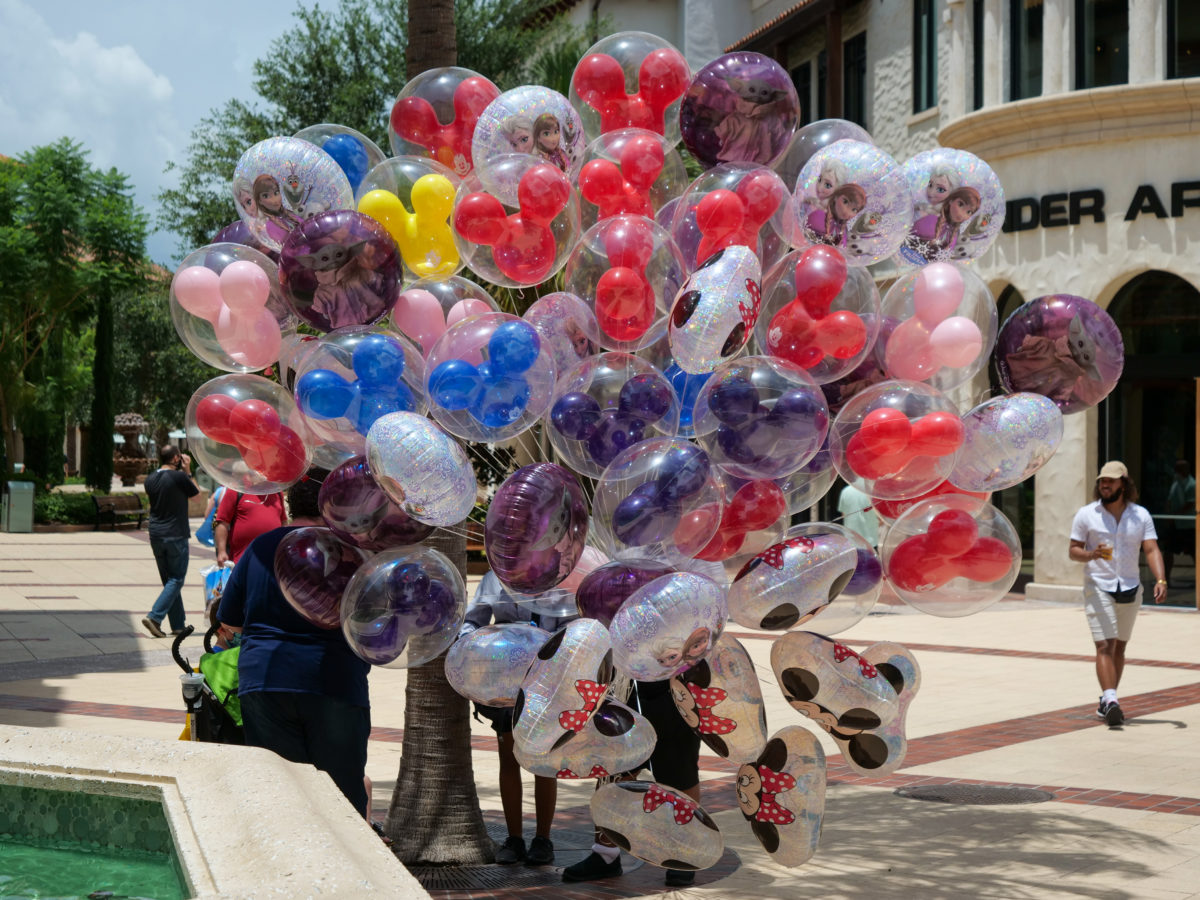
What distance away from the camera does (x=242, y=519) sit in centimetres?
980

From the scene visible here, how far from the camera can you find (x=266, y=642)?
194 inches

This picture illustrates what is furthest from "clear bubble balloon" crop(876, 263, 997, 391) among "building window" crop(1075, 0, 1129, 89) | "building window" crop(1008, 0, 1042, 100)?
"building window" crop(1008, 0, 1042, 100)

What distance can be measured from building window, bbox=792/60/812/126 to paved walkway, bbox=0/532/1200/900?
12067 millimetres

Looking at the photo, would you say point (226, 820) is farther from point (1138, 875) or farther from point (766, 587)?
point (1138, 875)

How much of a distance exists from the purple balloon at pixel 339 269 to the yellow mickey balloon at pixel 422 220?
39 cm

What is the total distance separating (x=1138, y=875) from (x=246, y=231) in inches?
180

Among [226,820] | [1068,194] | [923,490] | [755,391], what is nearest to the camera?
[226,820]

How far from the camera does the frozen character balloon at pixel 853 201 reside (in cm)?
486

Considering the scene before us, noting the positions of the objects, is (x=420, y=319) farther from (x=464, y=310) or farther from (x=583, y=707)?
(x=583, y=707)

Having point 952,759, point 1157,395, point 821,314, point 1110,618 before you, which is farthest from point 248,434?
point 1157,395

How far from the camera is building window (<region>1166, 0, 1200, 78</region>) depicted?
1716 cm

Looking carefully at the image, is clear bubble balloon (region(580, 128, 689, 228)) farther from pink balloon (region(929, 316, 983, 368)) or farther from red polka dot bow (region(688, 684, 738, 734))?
red polka dot bow (region(688, 684, 738, 734))

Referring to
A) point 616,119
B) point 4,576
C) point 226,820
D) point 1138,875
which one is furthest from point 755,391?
point 4,576

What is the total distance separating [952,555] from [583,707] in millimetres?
1445
